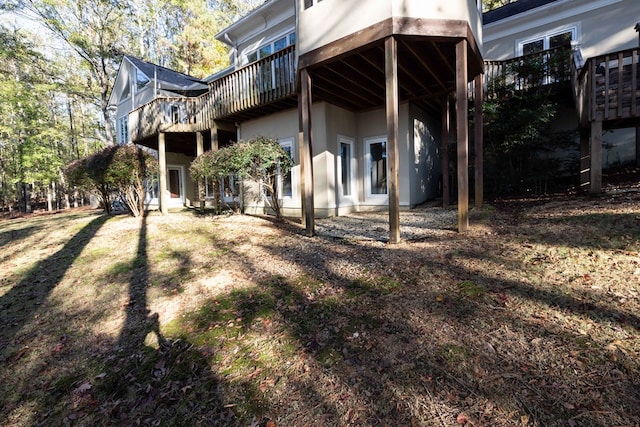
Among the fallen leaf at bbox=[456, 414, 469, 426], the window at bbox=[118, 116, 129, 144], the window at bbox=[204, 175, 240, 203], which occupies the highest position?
the window at bbox=[118, 116, 129, 144]

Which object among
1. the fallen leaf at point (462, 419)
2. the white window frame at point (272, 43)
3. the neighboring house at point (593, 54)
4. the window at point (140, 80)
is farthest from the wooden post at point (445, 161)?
the window at point (140, 80)

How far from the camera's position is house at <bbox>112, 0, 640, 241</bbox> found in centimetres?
512

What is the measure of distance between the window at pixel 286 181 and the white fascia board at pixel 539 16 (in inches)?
339

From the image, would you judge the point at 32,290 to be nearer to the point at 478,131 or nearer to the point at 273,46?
the point at 478,131

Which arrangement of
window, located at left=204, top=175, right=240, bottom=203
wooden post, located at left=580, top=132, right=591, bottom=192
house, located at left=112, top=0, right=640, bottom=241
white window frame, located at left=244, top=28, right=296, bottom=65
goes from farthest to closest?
white window frame, located at left=244, top=28, right=296, bottom=65 < window, located at left=204, top=175, right=240, bottom=203 < wooden post, located at left=580, top=132, right=591, bottom=192 < house, located at left=112, top=0, right=640, bottom=241

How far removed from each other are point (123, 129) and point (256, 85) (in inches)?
537

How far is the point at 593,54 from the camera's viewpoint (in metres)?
9.31

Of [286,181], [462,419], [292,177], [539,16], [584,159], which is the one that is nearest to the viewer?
[462,419]

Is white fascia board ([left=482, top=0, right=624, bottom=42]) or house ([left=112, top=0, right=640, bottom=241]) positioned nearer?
house ([left=112, top=0, right=640, bottom=241])

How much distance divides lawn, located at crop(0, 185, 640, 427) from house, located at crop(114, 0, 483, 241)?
1.56 m

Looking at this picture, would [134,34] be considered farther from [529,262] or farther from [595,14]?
[529,262]

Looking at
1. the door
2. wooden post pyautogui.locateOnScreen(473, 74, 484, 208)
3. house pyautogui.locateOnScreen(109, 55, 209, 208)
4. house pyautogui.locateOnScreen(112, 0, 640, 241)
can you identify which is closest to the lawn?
house pyautogui.locateOnScreen(112, 0, 640, 241)

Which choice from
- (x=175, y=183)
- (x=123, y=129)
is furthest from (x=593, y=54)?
(x=123, y=129)

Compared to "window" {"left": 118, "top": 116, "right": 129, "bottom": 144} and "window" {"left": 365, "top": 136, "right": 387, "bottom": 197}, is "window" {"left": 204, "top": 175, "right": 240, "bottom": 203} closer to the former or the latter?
"window" {"left": 365, "top": 136, "right": 387, "bottom": 197}
